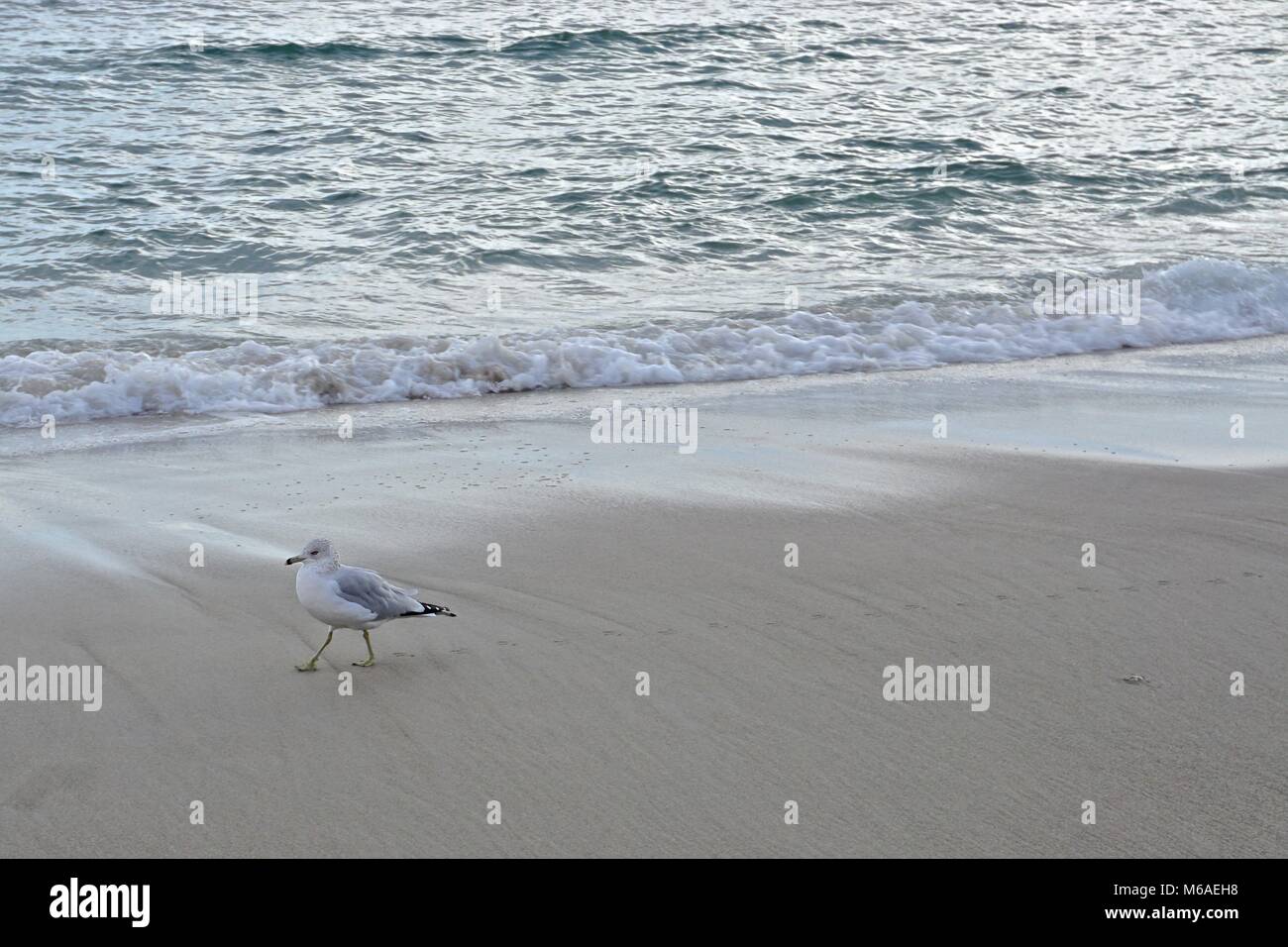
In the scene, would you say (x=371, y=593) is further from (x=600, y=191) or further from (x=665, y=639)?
(x=600, y=191)

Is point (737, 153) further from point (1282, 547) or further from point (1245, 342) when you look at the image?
point (1282, 547)

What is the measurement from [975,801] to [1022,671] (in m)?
0.83

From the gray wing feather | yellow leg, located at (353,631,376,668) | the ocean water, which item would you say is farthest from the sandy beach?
the ocean water

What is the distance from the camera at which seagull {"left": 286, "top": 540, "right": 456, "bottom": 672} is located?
4.14m

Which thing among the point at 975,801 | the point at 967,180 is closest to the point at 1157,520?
the point at 975,801

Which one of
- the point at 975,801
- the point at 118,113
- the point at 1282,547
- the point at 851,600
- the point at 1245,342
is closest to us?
the point at 975,801

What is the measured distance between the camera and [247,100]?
15.4m

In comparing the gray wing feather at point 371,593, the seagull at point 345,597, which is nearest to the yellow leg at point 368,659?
the seagull at point 345,597

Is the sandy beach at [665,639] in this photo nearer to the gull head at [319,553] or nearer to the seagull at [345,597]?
the seagull at [345,597]

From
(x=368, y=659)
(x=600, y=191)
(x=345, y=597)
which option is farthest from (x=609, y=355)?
(x=345, y=597)

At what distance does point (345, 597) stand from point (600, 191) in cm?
900

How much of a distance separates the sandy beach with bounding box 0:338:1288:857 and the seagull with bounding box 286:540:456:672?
0.18m

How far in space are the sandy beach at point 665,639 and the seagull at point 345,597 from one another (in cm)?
18

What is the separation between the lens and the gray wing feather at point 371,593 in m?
4.17
